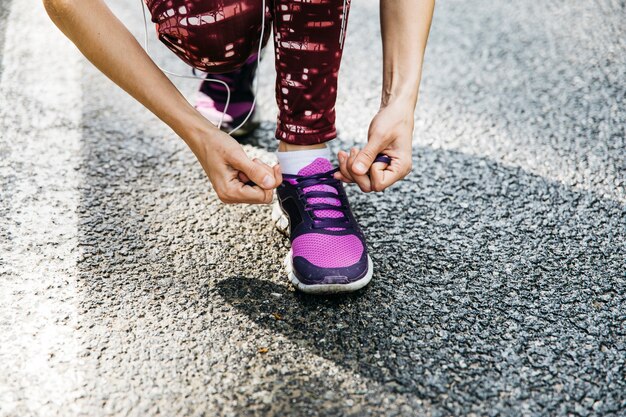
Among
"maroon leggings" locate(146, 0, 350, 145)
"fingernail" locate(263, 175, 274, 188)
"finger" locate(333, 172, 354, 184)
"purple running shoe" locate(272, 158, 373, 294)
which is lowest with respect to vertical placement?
"purple running shoe" locate(272, 158, 373, 294)

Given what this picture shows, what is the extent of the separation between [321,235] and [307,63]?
0.27m

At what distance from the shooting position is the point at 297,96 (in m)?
1.00

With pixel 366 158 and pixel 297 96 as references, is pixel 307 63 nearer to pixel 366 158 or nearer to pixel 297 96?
pixel 297 96

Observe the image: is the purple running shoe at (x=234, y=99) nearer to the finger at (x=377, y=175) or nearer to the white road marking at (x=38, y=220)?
the white road marking at (x=38, y=220)

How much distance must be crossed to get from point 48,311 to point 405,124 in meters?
0.61

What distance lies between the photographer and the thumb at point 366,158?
91cm

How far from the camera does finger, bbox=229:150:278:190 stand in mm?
890

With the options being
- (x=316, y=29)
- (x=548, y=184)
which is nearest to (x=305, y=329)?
(x=316, y=29)

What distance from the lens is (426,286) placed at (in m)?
1.00

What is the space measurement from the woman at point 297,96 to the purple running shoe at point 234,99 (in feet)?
0.86

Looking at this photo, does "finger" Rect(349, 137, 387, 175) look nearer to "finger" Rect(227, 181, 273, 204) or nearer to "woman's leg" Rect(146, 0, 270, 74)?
"finger" Rect(227, 181, 273, 204)

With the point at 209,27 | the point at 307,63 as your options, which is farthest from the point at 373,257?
the point at 209,27

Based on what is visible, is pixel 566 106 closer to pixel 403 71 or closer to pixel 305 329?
pixel 403 71

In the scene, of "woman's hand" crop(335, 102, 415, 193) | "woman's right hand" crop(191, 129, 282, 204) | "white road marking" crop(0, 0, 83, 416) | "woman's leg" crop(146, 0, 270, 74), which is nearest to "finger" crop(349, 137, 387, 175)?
"woman's hand" crop(335, 102, 415, 193)
